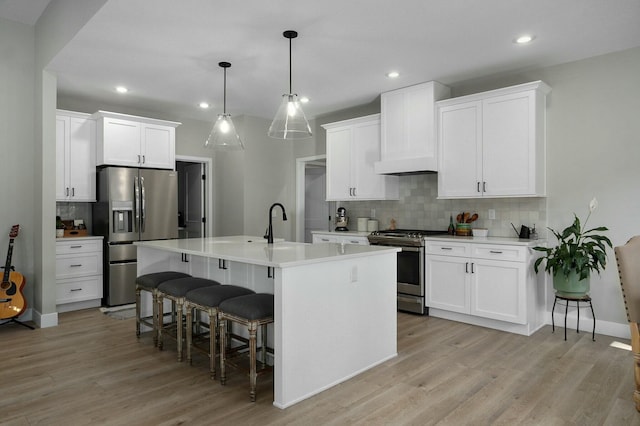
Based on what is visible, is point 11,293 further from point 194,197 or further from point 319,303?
point 319,303

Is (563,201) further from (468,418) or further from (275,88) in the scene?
(275,88)

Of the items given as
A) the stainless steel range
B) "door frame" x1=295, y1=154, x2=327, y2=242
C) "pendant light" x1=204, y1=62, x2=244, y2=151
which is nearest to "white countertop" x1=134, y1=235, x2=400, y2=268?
"pendant light" x1=204, y1=62, x2=244, y2=151

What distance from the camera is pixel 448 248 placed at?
4.38 metres

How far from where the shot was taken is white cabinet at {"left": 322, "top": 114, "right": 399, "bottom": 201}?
533cm

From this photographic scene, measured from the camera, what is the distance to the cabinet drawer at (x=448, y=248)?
4.23 metres

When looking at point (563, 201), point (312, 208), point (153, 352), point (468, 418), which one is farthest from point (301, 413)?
point (312, 208)

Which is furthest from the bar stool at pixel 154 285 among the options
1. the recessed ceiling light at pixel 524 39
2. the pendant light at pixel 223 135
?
the recessed ceiling light at pixel 524 39

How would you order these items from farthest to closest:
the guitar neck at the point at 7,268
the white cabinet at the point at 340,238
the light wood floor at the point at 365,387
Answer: the white cabinet at the point at 340,238
the guitar neck at the point at 7,268
the light wood floor at the point at 365,387

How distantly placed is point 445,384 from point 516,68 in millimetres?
3188

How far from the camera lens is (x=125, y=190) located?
5.18 m

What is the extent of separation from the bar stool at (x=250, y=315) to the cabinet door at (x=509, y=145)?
2678 millimetres

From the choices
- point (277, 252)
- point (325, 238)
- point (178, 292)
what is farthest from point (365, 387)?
point (325, 238)

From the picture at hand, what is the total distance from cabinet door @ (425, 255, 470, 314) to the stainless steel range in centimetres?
8

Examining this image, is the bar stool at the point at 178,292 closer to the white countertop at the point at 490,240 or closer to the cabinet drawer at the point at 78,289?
the cabinet drawer at the point at 78,289
